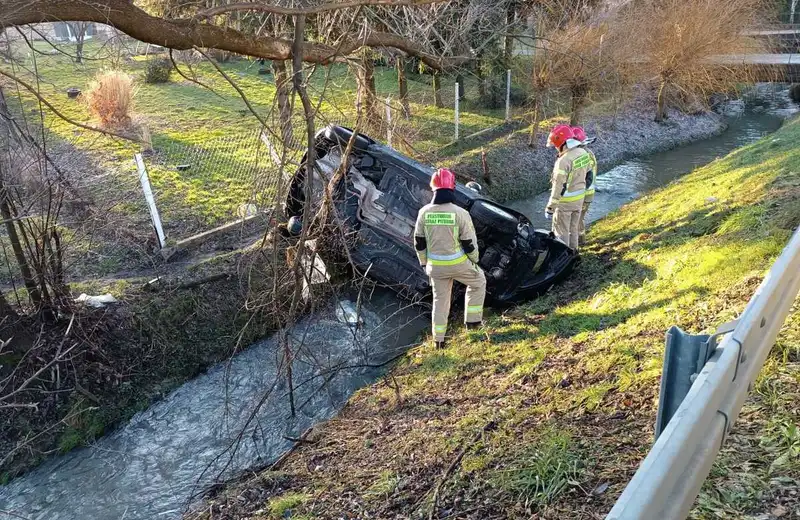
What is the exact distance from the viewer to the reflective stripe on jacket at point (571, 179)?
6.85m

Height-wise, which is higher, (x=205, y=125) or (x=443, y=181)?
(x=443, y=181)

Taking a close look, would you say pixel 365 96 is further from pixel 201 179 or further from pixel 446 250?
pixel 201 179

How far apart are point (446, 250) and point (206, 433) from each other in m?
2.91

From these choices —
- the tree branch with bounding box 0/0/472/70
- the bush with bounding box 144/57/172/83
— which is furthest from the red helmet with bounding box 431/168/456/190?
the bush with bounding box 144/57/172/83

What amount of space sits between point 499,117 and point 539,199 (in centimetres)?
453

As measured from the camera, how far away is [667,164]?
46.8ft

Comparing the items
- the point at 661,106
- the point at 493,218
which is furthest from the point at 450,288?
the point at 661,106

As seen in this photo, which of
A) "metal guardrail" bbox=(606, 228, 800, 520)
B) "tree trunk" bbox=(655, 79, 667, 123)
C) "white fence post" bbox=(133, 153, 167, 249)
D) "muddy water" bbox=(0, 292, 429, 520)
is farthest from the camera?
"tree trunk" bbox=(655, 79, 667, 123)

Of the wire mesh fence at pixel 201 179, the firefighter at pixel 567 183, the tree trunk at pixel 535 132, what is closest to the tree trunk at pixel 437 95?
the tree trunk at pixel 535 132

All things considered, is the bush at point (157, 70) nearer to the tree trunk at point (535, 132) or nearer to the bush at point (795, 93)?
the tree trunk at point (535, 132)

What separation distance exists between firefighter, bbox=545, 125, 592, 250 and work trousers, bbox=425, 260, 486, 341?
72.6 inches

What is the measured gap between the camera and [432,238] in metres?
5.50

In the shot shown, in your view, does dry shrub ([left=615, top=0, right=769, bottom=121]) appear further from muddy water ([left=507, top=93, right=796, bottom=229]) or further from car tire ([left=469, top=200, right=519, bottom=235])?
car tire ([left=469, top=200, right=519, bottom=235])

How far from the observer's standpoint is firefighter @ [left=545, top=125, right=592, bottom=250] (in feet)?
22.5
